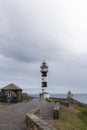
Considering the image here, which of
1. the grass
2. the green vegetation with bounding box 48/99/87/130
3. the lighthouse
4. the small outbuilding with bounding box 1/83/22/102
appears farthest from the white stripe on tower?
the grass

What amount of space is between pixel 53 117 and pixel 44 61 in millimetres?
42411

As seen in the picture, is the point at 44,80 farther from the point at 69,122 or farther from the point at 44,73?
the point at 69,122

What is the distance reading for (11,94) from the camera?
56.4m

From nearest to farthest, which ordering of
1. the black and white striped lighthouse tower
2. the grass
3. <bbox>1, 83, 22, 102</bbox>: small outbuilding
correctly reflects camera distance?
the grass → <bbox>1, 83, 22, 102</bbox>: small outbuilding → the black and white striped lighthouse tower

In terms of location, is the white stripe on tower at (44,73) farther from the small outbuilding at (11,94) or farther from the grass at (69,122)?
the grass at (69,122)

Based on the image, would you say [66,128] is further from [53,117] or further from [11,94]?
[11,94]

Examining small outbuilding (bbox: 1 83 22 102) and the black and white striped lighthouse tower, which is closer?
small outbuilding (bbox: 1 83 22 102)

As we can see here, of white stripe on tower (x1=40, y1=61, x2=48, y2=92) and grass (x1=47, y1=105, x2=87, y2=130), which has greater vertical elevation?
white stripe on tower (x1=40, y1=61, x2=48, y2=92)

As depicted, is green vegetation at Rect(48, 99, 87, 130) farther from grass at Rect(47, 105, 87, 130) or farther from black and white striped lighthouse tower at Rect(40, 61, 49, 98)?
black and white striped lighthouse tower at Rect(40, 61, 49, 98)

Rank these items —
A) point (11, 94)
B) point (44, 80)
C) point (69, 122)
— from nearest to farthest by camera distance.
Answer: point (69, 122) < point (11, 94) < point (44, 80)

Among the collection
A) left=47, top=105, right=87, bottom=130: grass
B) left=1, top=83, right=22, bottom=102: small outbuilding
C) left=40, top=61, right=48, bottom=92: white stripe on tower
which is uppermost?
left=40, top=61, right=48, bottom=92: white stripe on tower

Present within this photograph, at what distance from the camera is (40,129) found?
526 inches

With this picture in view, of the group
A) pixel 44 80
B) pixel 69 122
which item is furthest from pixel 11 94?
pixel 69 122

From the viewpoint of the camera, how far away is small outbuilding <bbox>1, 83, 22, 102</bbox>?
56.5 meters
